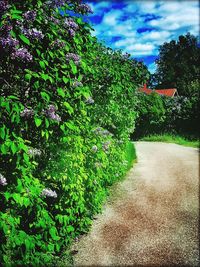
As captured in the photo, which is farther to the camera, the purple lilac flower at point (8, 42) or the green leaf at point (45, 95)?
the green leaf at point (45, 95)

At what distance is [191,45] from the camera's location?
252 ft

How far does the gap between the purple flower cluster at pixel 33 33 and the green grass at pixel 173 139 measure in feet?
50.7

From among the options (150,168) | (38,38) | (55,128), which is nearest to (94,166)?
(55,128)

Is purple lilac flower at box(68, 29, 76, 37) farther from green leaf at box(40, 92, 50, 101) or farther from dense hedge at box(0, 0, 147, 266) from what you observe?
green leaf at box(40, 92, 50, 101)

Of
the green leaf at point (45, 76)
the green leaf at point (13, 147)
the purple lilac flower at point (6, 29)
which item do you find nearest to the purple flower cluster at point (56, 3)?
the purple lilac flower at point (6, 29)

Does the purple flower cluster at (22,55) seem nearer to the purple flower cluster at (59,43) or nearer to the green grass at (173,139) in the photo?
the purple flower cluster at (59,43)

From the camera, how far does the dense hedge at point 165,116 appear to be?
2141 cm

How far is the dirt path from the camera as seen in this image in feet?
17.1

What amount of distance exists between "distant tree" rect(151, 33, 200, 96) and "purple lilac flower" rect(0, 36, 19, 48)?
5864cm

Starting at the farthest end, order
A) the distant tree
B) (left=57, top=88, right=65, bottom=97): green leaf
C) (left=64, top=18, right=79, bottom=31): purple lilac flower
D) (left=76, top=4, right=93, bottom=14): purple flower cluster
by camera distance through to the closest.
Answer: the distant tree < (left=76, top=4, right=93, bottom=14): purple flower cluster < (left=64, top=18, right=79, bottom=31): purple lilac flower < (left=57, top=88, right=65, bottom=97): green leaf

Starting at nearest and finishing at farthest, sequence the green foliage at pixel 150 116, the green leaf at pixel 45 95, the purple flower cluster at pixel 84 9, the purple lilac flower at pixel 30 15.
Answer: the purple lilac flower at pixel 30 15, the green leaf at pixel 45 95, the purple flower cluster at pixel 84 9, the green foliage at pixel 150 116

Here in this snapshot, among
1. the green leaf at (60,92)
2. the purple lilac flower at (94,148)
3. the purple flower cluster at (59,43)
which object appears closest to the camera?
the purple flower cluster at (59,43)

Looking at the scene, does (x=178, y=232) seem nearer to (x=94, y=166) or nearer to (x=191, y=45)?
(x=94, y=166)

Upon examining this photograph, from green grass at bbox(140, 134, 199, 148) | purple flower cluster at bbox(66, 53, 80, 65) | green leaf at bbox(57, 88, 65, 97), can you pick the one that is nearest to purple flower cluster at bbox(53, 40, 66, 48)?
purple flower cluster at bbox(66, 53, 80, 65)
